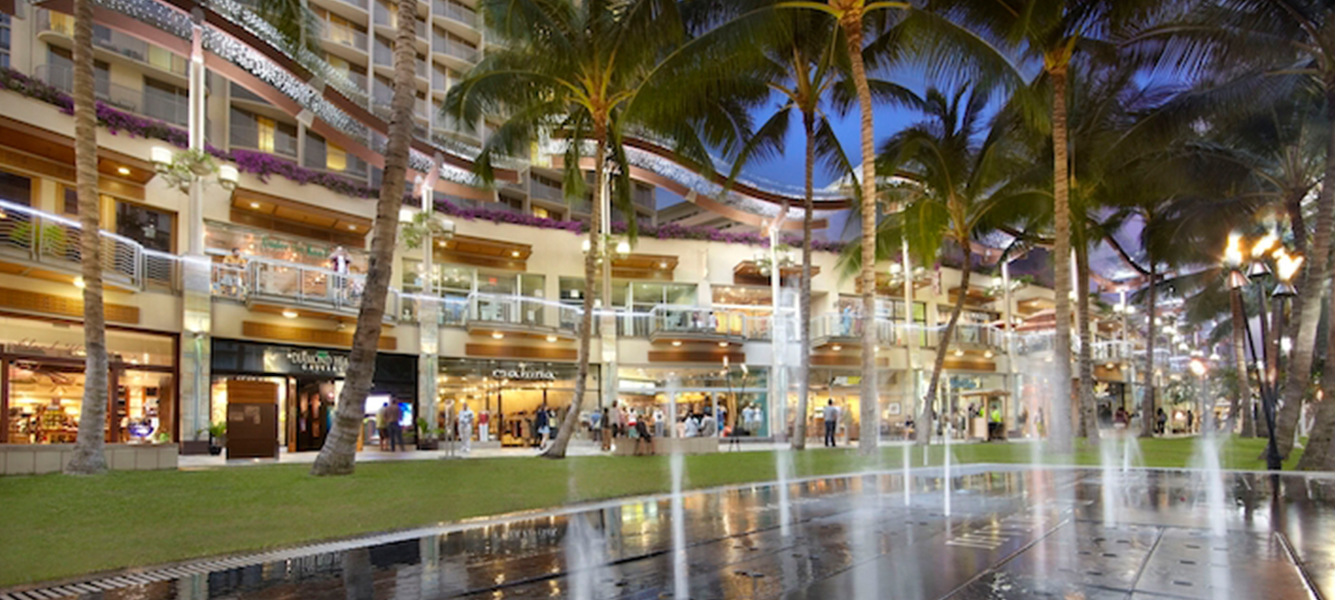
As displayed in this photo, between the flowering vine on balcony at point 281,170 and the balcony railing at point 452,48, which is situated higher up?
the balcony railing at point 452,48

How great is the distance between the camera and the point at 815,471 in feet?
49.1

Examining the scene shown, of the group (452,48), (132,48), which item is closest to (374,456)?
(132,48)

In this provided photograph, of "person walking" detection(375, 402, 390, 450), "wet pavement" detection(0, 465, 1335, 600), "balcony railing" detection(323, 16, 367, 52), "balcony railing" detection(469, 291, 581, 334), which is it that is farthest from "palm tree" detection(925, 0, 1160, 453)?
"balcony railing" detection(323, 16, 367, 52)

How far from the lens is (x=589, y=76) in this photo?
18.8 metres

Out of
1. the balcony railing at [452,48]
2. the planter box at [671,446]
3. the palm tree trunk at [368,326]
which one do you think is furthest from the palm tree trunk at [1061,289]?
the balcony railing at [452,48]

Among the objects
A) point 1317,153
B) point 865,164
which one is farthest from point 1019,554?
point 1317,153

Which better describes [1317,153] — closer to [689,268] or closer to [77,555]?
[689,268]

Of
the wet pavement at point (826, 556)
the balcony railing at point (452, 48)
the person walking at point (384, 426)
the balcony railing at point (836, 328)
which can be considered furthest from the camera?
the balcony railing at point (452, 48)

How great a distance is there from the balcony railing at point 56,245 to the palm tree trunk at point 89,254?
12.7ft

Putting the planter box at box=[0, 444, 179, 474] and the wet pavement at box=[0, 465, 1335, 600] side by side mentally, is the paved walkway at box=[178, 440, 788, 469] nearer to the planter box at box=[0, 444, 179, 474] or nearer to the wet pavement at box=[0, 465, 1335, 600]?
the planter box at box=[0, 444, 179, 474]

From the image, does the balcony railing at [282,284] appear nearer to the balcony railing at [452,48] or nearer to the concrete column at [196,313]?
the concrete column at [196,313]

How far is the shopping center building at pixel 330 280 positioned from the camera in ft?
66.8

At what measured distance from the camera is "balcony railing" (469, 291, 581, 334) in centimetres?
2973

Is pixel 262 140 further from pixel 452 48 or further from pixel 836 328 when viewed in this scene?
pixel 836 328
